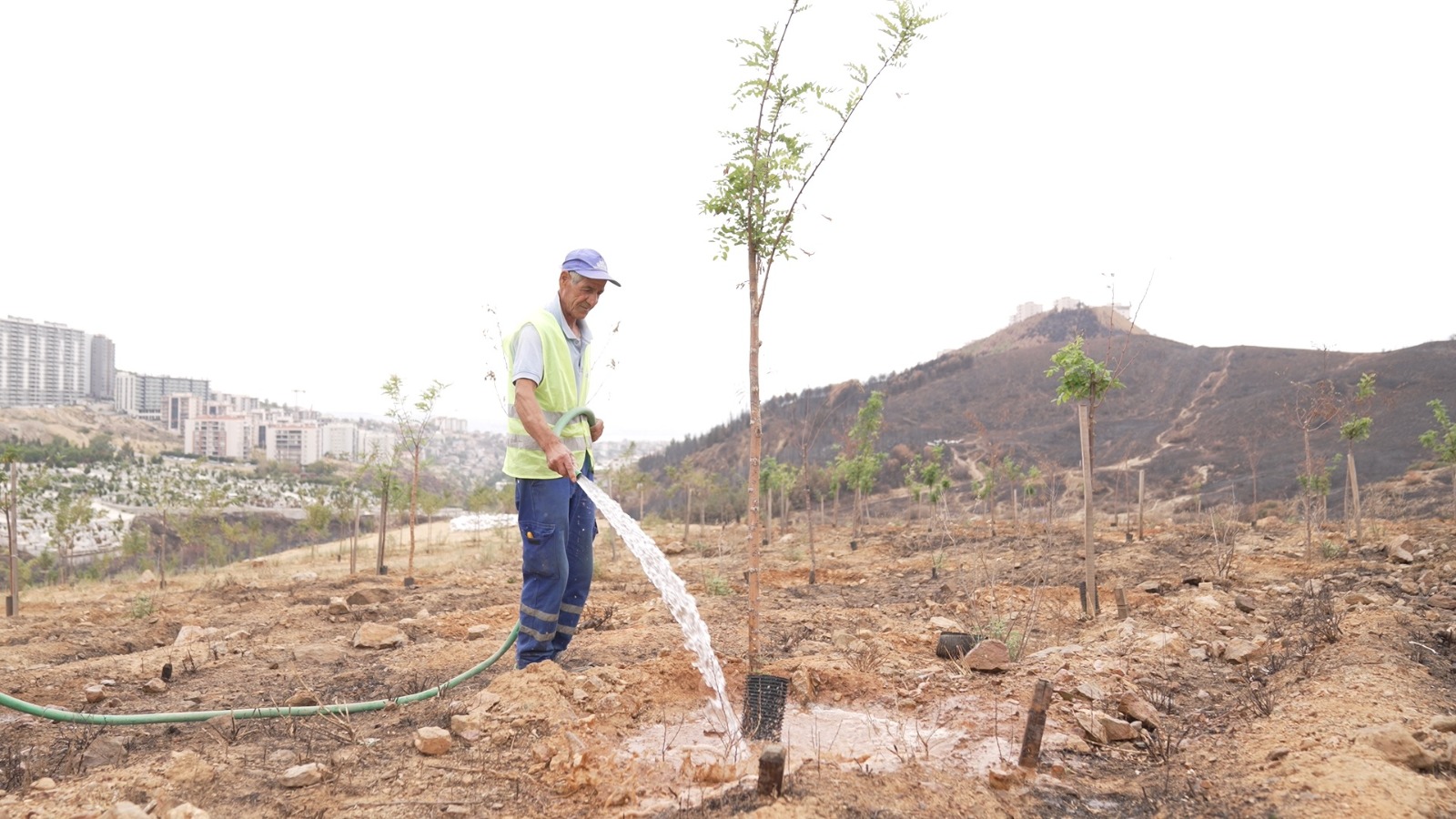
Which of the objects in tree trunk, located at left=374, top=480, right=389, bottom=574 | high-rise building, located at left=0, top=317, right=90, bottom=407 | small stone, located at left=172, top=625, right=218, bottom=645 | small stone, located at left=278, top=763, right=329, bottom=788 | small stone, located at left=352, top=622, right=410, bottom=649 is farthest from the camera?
high-rise building, located at left=0, top=317, right=90, bottom=407

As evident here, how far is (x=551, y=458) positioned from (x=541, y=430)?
17cm

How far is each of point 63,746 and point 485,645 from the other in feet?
7.62

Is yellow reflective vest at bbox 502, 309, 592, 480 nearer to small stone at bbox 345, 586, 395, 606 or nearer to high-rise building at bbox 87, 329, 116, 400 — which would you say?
small stone at bbox 345, 586, 395, 606

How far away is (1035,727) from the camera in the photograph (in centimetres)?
308

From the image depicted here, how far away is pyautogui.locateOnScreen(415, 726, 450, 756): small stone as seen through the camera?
314cm

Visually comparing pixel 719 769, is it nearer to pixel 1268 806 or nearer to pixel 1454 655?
pixel 1268 806

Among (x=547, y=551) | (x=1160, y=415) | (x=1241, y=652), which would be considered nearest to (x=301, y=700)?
(x=547, y=551)

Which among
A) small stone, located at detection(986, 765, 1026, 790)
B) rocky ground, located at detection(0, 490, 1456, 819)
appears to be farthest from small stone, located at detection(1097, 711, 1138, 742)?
small stone, located at detection(986, 765, 1026, 790)

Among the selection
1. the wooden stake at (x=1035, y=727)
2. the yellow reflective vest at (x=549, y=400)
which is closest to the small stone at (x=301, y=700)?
the yellow reflective vest at (x=549, y=400)

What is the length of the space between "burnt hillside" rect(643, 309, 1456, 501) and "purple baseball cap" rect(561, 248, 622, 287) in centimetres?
2064

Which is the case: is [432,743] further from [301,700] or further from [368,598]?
[368,598]

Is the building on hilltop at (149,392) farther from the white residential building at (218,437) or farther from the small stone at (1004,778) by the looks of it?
the small stone at (1004,778)

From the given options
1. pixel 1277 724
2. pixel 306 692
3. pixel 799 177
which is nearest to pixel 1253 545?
pixel 1277 724

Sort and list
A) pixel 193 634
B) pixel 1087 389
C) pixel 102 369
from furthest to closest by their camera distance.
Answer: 1. pixel 102 369
2. pixel 1087 389
3. pixel 193 634
